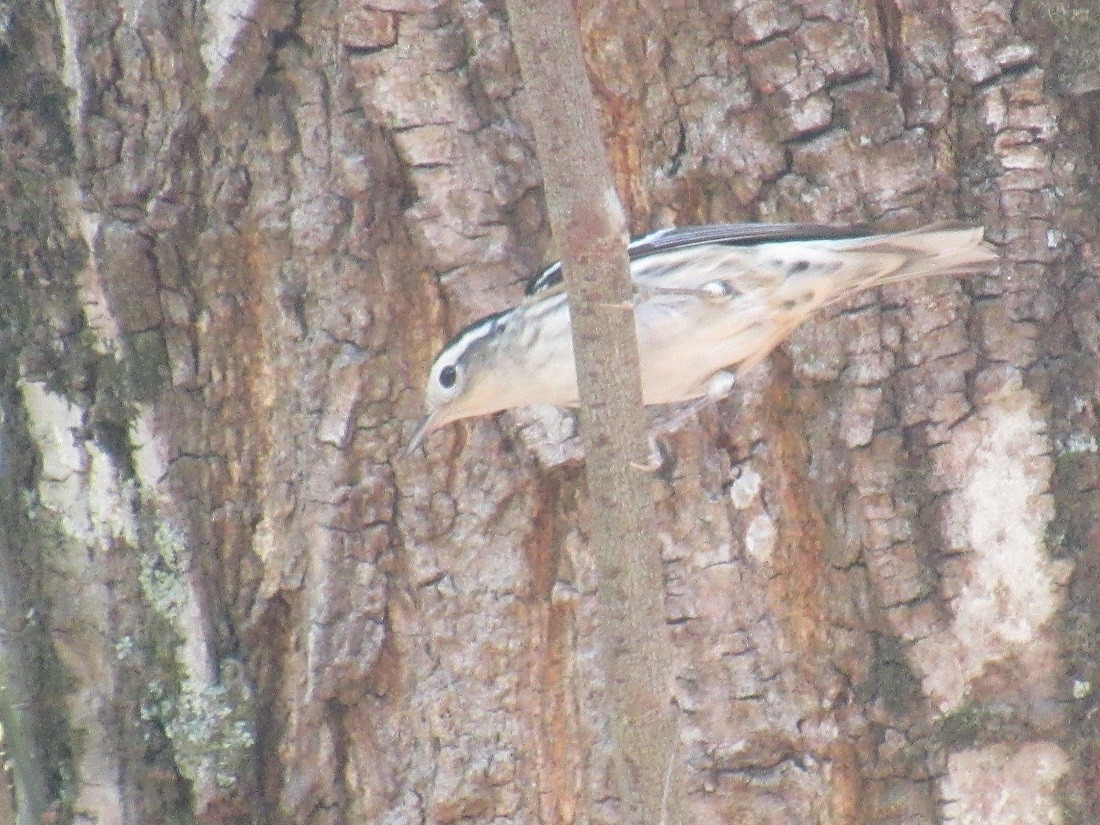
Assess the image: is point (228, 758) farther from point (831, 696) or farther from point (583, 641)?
point (831, 696)

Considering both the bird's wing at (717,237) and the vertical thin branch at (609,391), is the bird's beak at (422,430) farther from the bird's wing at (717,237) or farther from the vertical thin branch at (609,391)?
the vertical thin branch at (609,391)

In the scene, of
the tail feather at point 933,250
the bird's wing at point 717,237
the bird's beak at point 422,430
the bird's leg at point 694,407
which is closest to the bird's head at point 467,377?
the bird's beak at point 422,430

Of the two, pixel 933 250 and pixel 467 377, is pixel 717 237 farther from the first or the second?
pixel 467 377

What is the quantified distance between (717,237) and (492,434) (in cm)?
61

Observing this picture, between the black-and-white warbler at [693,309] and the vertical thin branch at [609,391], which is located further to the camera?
the black-and-white warbler at [693,309]

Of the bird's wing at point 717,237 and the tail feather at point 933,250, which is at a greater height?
the bird's wing at point 717,237

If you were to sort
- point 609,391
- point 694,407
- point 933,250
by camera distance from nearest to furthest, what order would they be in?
point 609,391, point 933,250, point 694,407

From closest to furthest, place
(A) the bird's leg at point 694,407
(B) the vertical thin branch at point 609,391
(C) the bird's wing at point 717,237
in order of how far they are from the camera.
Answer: (B) the vertical thin branch at point 609,391, (C) the bird's wing at point 717,237, (A) the bird's leg at point 694,407

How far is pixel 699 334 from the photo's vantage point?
3.05m

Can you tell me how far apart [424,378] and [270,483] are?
391 mm

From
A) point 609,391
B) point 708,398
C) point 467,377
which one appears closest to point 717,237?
point 708,398

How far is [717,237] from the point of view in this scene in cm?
296

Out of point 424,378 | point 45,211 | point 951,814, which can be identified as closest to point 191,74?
point 45,211

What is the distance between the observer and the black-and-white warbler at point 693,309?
290 cm
